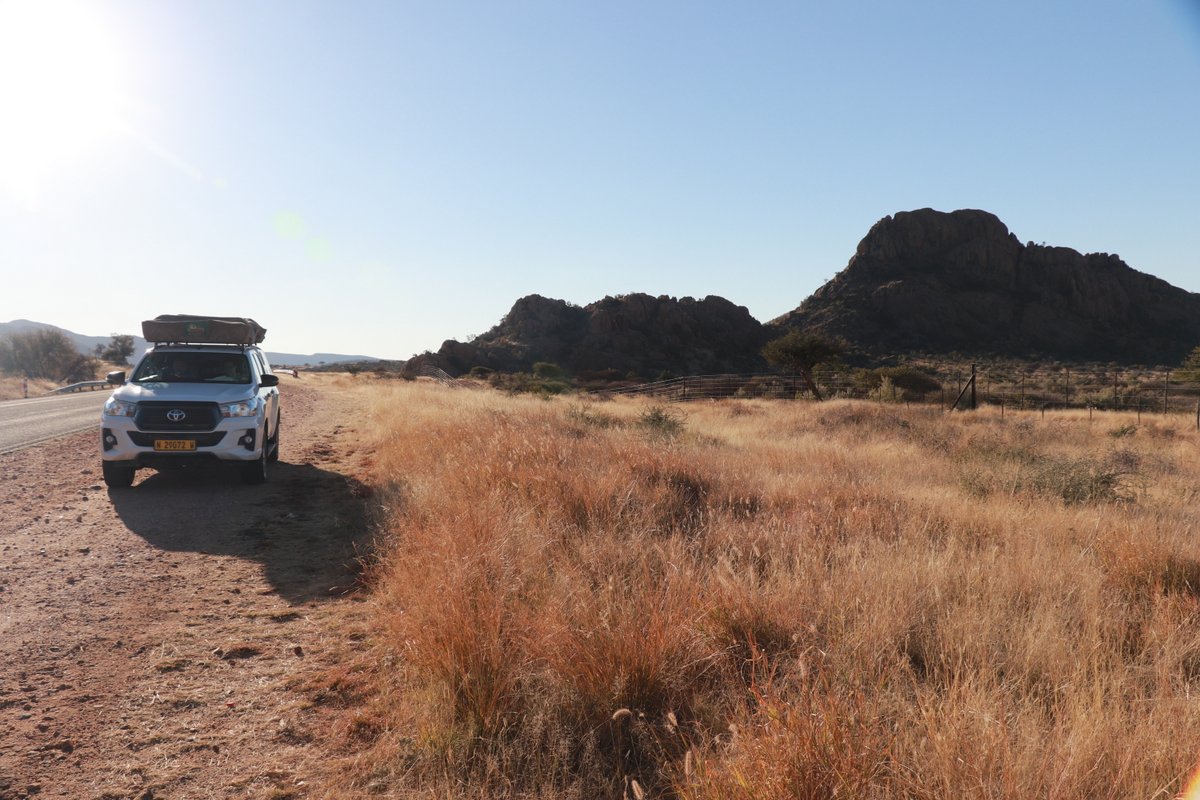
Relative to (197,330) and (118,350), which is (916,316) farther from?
(118,350)

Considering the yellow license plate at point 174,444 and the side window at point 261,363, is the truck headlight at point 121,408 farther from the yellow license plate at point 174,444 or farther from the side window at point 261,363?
the side window at point 261,363

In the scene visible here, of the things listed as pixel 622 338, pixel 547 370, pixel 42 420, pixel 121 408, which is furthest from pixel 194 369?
pixel 622 338

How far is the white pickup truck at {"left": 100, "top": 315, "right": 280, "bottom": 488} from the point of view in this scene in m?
8.86

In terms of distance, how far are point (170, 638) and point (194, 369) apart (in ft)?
23.0

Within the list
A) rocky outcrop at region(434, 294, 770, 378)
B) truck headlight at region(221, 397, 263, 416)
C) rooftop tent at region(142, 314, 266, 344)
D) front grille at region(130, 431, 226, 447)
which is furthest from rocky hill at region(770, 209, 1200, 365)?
front grille at region(130, 431, 226, 447)

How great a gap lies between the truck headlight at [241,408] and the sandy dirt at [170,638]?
1175 millimetres

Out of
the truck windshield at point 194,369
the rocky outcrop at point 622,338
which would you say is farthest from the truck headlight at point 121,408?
the rocky outcrop at point 622,338

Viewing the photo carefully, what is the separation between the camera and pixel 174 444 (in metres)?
8.88

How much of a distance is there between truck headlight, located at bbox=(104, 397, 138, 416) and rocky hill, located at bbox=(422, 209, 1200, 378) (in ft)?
196

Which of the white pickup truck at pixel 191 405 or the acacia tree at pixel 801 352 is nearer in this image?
the white pickup truck at pixel 191 405

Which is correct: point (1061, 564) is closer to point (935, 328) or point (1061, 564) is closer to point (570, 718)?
point (570, 718)

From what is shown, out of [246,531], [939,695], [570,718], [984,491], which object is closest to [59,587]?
[246,531]

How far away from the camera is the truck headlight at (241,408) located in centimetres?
922

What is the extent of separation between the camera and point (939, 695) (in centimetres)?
317
